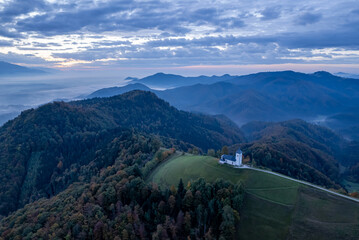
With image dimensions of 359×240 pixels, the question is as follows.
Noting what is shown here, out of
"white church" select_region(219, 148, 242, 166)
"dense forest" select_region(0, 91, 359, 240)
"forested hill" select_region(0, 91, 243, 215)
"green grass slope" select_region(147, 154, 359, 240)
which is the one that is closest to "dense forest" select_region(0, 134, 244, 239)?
"dense forest" select_region(0, 91, 359, 240)

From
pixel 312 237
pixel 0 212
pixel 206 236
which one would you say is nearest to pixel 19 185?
pixel 0 212

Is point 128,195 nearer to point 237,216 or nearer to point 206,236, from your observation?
point 206,236

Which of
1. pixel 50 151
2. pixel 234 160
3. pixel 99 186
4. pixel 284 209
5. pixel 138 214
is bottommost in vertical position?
pixel 50 151

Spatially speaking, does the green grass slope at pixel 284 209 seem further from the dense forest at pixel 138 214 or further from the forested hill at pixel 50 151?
the forested hill at pixel 50 151

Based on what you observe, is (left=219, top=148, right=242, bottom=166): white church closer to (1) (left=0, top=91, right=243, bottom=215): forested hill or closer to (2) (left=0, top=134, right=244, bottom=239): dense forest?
(2) (left=0, top=134, right=244, bottom=239): dense forest

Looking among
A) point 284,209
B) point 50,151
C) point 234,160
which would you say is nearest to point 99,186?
point 234,160

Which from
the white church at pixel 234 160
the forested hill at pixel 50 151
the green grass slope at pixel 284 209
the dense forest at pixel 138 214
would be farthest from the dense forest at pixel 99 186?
the white church at pixel 234 160

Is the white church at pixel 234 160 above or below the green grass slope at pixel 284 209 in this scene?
above

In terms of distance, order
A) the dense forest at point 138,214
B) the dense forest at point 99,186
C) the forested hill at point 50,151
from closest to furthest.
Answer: the dense forest at point 138,214 → the dense forest at point 99,186 → the forested hill at point 50,151

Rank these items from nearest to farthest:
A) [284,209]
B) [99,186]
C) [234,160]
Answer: [284,209]
[99,186]
[234,160]

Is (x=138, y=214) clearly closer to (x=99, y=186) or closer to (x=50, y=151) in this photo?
(x=99, y=186)
